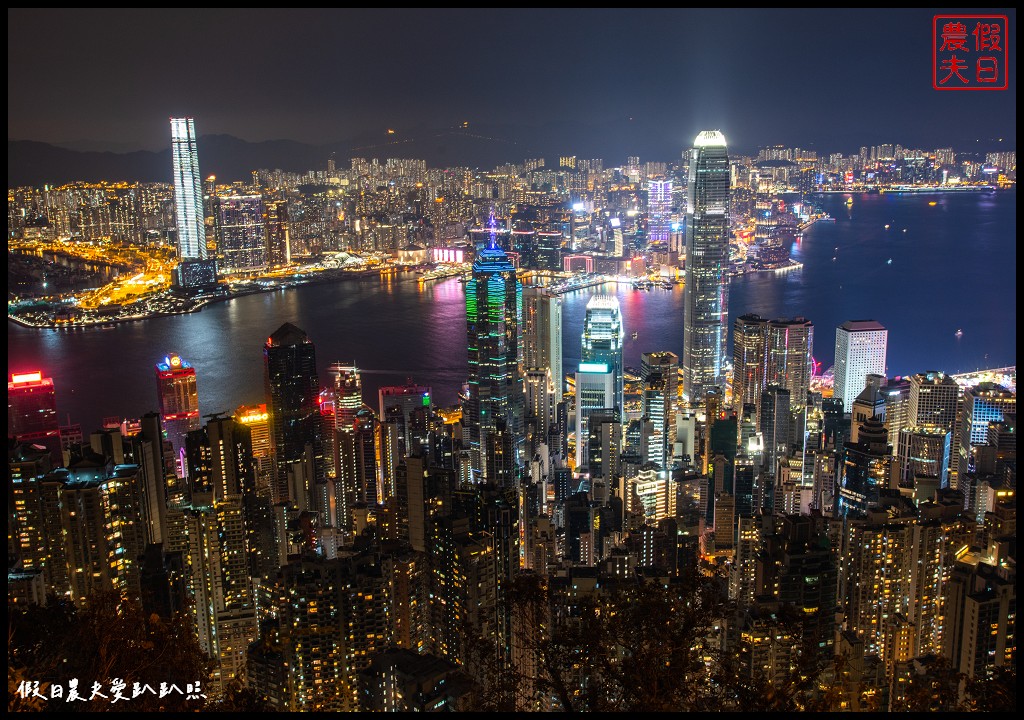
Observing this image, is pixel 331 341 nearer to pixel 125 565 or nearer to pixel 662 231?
pixel 125 565

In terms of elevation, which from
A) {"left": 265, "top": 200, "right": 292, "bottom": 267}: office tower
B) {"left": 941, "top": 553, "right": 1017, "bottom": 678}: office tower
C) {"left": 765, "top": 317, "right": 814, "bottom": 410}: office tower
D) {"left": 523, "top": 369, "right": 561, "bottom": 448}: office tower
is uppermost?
{"left": 265, "top": 200, "right": 292, "bottom": 267}: office tower

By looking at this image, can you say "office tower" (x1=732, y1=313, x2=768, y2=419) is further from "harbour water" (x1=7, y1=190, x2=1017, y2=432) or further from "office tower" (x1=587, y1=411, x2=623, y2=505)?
"office tower" (x1=587, y1=411, x2=623, y2=505)

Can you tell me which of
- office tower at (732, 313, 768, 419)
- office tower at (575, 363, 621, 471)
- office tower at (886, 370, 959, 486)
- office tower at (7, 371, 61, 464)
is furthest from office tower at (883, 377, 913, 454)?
office tower at (7, 371, 61, 464)

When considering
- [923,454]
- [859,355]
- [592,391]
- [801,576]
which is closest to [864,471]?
[923,454]

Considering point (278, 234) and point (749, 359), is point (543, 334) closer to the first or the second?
point (749, 359)

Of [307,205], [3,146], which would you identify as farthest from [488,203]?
[3,146]
